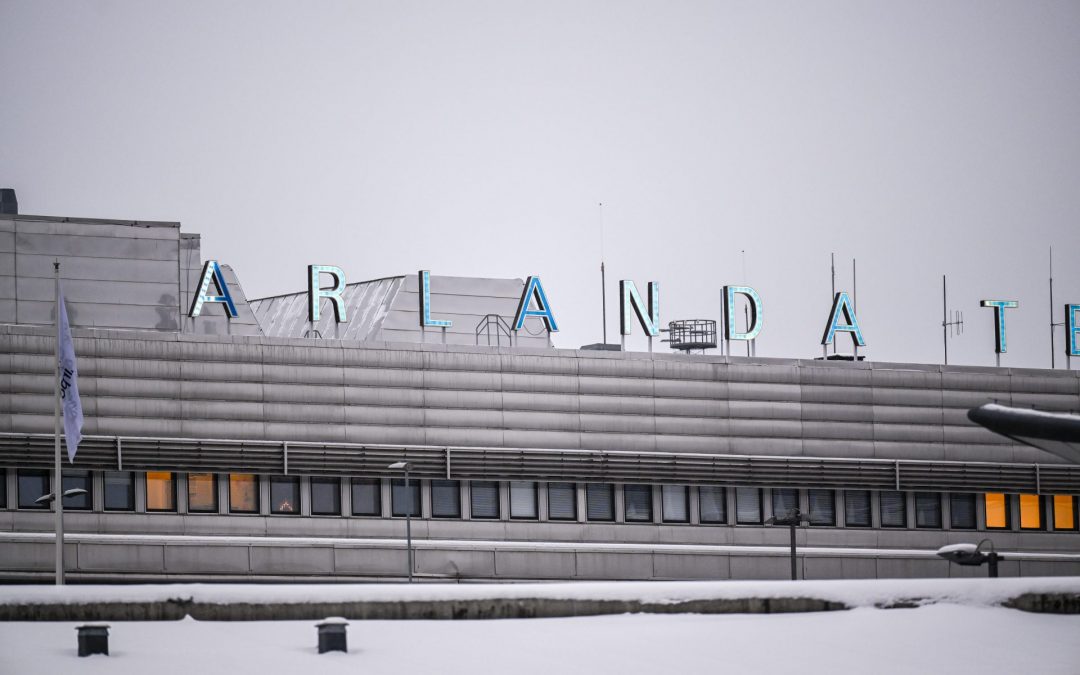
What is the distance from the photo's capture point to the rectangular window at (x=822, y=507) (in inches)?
3172

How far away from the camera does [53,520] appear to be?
229 feet

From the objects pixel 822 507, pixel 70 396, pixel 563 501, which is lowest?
pixel 822 507

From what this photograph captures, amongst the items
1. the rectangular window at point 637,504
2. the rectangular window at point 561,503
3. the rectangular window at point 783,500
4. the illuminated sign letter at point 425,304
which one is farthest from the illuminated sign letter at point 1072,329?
the illuminated sign letter at point 425,304

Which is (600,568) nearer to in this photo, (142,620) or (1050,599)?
(1050,599)

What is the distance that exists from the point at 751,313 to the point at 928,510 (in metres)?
13.2

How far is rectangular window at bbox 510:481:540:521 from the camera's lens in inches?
2995

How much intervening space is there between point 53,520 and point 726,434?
30.9 meters

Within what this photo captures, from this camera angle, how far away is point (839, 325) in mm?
85938

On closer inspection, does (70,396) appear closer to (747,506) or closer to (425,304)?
(425,304)

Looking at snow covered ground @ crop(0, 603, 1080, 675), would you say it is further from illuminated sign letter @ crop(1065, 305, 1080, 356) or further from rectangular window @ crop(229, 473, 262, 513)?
illuminated sign letter @ crop(1065, 305, 1080, 356)

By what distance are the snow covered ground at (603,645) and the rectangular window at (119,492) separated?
3788 centimetres

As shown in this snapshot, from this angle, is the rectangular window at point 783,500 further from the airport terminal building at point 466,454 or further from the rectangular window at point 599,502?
the rectangular window at point 599,502

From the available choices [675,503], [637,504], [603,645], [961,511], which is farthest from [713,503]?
[603,645]

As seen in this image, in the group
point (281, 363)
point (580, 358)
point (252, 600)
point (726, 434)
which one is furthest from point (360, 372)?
point (252, 600)
